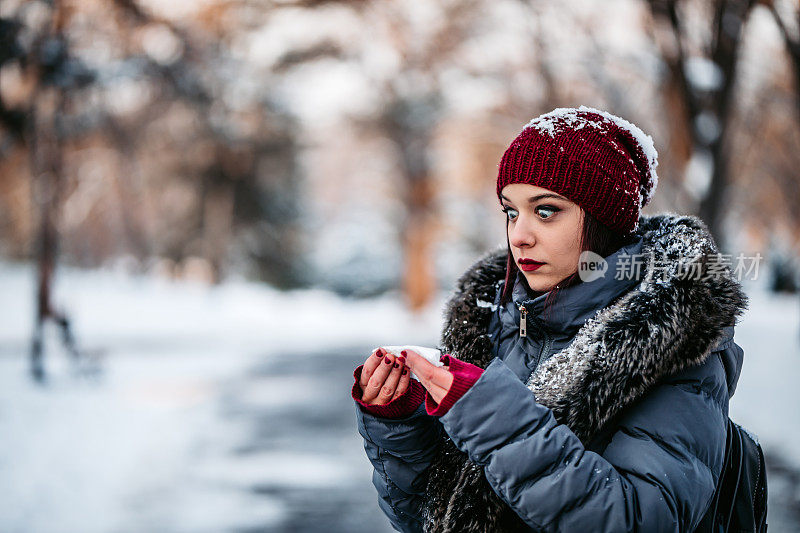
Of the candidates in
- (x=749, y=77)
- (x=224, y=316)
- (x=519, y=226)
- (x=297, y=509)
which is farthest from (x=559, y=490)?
(x=224, y=316)

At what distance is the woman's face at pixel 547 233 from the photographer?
70.2 inches

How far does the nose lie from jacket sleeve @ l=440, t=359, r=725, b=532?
0.34 meters

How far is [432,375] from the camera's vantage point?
159 cm

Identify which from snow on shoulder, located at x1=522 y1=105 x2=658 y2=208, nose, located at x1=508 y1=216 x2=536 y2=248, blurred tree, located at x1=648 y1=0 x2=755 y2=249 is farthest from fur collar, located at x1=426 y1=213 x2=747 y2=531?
blurred tree, located at x1=648 y1=0 x2=755 y2=249

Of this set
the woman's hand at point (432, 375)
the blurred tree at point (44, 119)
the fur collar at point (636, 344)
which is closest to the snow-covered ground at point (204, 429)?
the fur collar at point (636, 344)

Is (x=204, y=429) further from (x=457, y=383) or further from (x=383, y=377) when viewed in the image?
(x=457, y=383)

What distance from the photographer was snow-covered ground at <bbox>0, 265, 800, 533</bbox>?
5402 millimetres

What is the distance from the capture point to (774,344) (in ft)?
29.5

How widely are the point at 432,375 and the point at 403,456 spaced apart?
15.8 inches

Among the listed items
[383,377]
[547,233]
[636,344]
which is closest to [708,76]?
[547,233]

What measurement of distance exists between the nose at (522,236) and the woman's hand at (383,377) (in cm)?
41

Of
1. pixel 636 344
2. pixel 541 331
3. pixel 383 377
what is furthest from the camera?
pixel 541 331

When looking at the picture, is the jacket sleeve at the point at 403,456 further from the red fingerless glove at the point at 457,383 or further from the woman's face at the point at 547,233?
the woman's face at the point at 547,233

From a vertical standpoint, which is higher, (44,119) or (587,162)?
(44,119)
